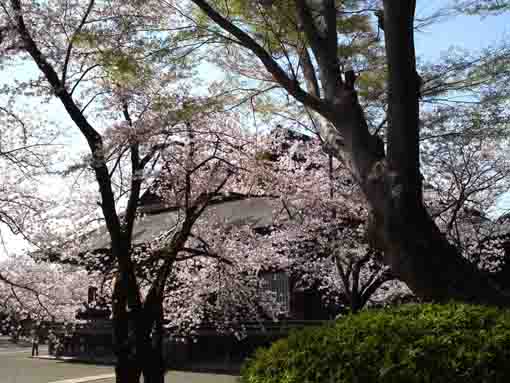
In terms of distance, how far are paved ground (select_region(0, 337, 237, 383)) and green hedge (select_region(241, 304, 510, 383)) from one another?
451 inches

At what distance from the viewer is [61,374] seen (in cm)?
1797

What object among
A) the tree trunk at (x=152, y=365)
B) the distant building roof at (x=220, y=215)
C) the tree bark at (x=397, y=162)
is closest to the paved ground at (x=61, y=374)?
the distant building roof at (x=220, y=215)

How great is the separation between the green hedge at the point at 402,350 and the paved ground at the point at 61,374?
37.6ft

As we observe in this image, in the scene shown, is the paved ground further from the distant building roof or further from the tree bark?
the tree bark

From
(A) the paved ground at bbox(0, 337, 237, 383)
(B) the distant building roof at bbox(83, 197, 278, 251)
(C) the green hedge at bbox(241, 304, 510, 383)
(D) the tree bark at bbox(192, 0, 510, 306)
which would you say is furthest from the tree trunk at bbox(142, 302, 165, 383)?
(A) the paved ground at bbox(0, 337, 237, 383)

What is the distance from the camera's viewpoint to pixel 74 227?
13102 mm

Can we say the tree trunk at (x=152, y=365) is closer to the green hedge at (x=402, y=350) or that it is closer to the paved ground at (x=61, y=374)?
the green hedge at (x=402, y=350)

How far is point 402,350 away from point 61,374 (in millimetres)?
17223

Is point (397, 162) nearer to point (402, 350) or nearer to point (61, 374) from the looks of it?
point (402, 350)

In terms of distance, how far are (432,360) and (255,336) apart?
15.1m

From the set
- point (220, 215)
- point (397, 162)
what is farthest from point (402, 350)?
point (220, 215)

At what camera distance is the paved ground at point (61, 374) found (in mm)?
15641

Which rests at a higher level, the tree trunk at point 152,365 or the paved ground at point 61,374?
the tree trunk at point 152,365

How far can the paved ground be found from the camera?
15.6m
